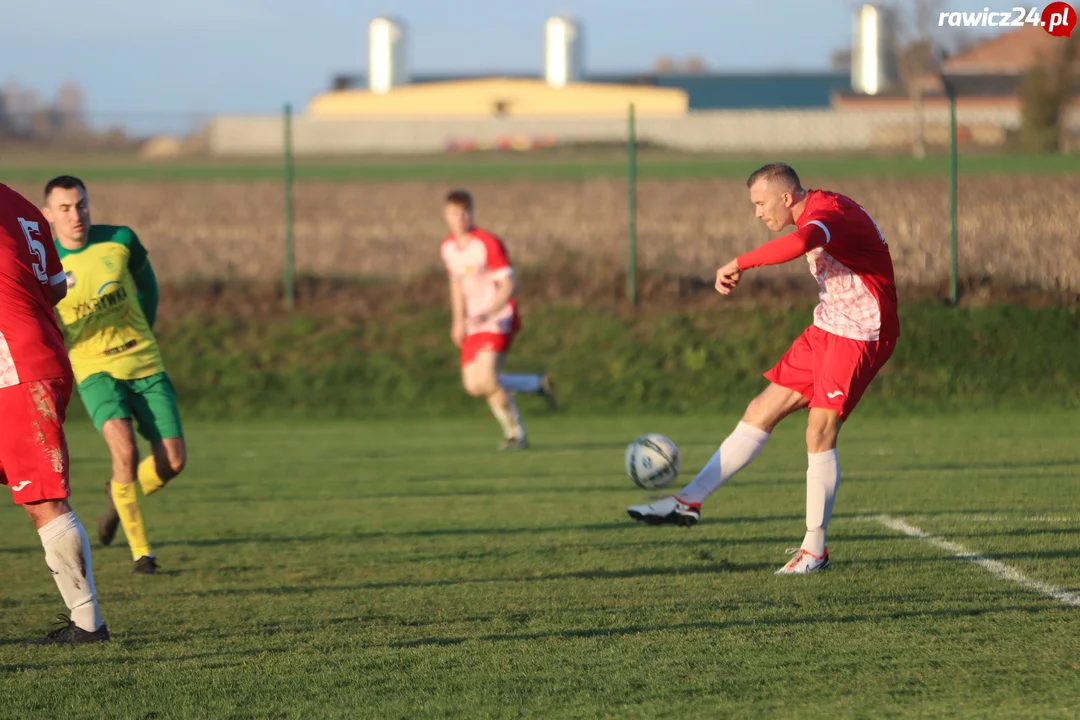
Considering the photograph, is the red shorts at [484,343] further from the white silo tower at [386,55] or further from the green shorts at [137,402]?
the white silo tower at [386,55]

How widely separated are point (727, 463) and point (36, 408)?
331 cm

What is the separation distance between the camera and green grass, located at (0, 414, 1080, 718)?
4488 millimetres

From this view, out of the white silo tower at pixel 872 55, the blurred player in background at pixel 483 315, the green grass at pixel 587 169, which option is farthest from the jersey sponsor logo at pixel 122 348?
the white silo tower at pixel 872 55

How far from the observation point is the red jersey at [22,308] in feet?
17.1

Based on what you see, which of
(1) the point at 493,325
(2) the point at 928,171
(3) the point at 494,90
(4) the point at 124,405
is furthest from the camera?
(3) the point at 494,90

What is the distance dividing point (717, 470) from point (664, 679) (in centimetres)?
232

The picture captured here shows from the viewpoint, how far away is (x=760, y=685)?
14.8ft

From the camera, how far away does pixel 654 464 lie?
24.0ft

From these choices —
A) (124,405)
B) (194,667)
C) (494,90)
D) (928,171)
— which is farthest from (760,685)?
(494,90)

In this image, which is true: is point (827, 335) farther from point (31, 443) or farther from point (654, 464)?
point (31, 443)

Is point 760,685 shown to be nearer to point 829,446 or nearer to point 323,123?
point 829,446

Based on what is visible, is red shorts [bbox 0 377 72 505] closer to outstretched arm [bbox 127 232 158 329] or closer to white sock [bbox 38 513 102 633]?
white sock [bbox 38 513 102 633]

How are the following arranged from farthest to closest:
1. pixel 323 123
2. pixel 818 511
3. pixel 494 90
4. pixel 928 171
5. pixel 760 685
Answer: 1. pixel 494 90
2. pixel 323 123
3. pixel 928 171
4. pixel 818 511
5. pixel 760 685

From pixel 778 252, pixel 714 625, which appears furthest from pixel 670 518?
pixel 778 252
